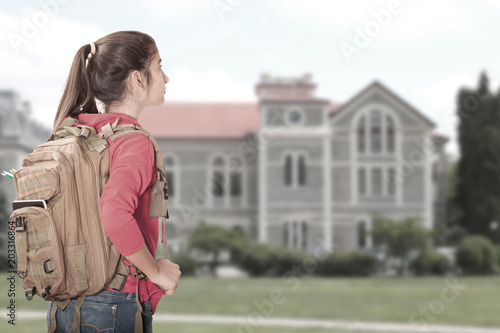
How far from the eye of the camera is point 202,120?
28.1 m

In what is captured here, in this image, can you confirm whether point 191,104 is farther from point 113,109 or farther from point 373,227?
point 113,109

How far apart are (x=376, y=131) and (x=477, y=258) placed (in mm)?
6747

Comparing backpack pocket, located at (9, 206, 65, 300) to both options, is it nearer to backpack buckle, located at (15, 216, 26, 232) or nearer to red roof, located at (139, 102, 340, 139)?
backpack buckle, located at (15, 216, 26, 232)

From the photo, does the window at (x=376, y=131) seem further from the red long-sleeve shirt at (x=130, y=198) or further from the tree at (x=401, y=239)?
the red long-sleeve shirt at (x=130, y=198)

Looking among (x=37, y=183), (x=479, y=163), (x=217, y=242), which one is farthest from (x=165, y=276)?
(x=479, y=163)

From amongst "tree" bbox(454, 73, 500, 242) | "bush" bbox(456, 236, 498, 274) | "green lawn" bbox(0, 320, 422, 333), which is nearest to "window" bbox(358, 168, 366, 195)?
"bush" bbox(456, 236, 498, 274)

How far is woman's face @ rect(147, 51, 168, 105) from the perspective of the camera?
172cm

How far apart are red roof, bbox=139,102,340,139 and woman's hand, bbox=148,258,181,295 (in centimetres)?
2551

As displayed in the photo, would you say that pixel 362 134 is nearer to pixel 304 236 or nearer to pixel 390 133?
pixel 390 133

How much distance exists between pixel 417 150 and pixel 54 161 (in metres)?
26.4

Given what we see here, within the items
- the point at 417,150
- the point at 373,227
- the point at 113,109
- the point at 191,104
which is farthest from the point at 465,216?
the point at 113,109

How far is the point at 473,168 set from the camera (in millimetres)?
28703

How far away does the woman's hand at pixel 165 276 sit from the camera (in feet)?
5.16

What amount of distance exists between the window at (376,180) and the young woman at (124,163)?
2546cm
